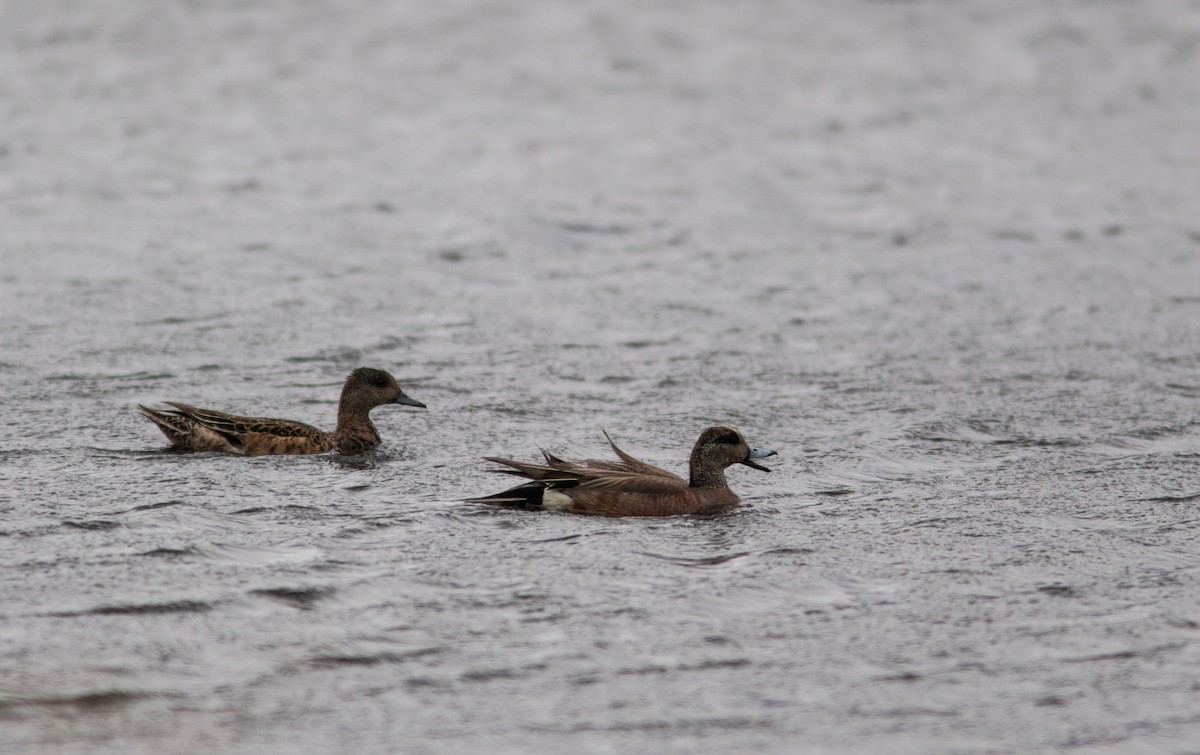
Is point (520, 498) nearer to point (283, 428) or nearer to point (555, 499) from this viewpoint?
point (555, 499)

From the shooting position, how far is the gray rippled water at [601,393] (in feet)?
23.6

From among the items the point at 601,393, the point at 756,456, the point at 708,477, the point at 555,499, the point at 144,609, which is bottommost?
the point at 144,609

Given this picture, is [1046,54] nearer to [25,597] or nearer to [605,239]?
[605,239]

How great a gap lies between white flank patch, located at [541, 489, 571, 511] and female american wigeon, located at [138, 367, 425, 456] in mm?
2102

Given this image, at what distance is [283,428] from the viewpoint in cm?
1109

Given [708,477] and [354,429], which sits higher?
[354,429]

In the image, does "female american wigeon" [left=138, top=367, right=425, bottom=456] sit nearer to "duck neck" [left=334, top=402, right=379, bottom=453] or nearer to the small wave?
"duck neck" [left=334, top=402, right=379, bottom=453]

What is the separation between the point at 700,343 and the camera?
14898 millimetres

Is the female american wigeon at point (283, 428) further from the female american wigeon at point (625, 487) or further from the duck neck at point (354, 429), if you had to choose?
the female american wigeon at point (625, 487)

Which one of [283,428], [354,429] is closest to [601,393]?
[354,429]

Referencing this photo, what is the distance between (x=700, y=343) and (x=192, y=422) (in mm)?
5295

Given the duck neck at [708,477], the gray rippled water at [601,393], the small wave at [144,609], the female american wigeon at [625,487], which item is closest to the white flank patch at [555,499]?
the female american wigeon at [625,487]

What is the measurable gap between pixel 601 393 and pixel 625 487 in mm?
3296

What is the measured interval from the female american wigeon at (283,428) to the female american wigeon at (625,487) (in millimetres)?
1831
